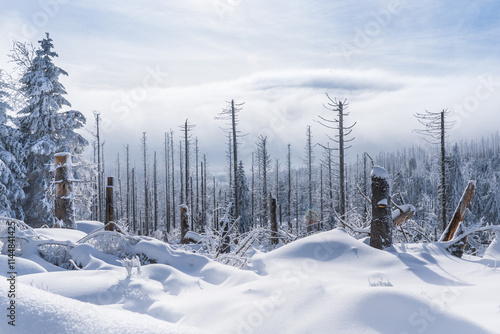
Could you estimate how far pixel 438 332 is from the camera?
2.01m

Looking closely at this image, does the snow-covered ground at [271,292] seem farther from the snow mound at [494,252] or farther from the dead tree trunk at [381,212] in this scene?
the dead tree trunk at [381,212]

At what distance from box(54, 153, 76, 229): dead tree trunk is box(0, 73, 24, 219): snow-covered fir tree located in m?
7.45

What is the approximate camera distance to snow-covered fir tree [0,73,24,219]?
47.7ft

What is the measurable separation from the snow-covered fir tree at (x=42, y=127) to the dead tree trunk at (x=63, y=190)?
9028 mm

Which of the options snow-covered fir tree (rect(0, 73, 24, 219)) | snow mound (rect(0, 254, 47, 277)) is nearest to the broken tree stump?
snow mound (rect(0, 254, 47, 277))

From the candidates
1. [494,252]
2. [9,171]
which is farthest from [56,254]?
[9,171]

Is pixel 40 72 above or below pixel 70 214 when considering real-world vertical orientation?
above

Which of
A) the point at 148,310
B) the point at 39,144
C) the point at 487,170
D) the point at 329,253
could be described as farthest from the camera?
the point at 487,170

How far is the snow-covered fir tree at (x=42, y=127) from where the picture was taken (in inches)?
633

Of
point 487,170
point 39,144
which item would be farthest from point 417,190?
point 39,144

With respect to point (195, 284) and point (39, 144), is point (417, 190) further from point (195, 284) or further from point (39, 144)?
point (195, 284)

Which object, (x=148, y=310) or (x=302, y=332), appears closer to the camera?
A: (x=302, y=332)

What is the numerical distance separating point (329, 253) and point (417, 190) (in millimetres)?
46391

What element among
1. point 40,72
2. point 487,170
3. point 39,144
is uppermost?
A: point 40,72
